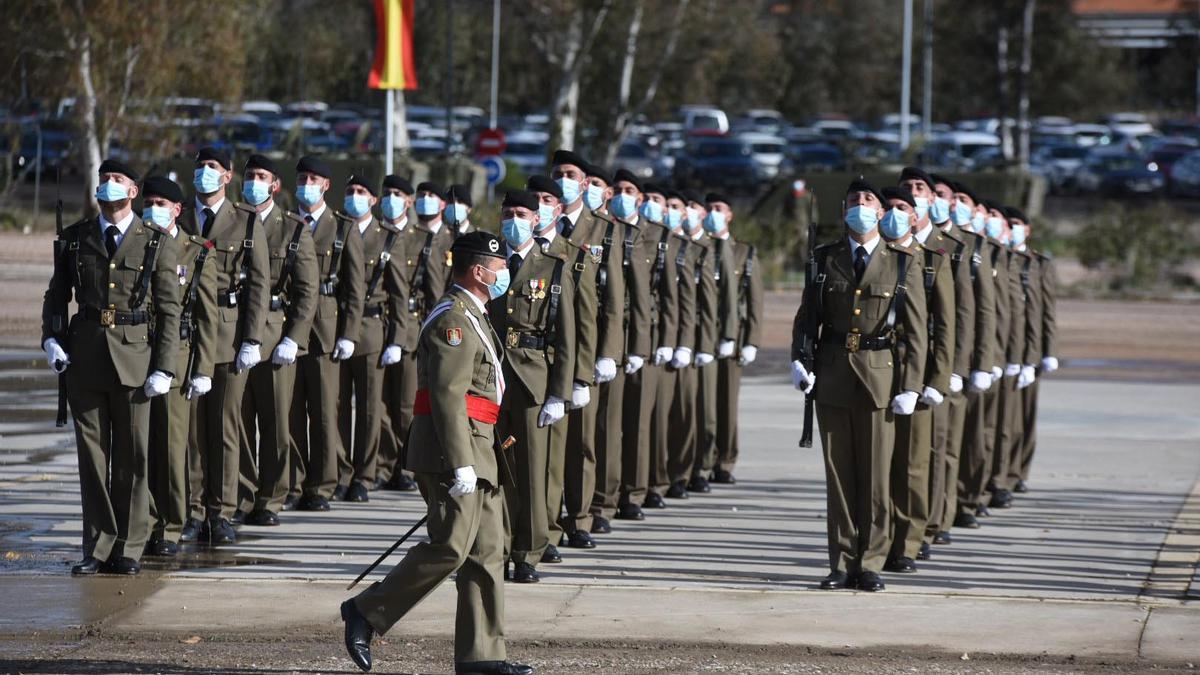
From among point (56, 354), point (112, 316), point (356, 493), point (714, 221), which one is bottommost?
point (356, 493)

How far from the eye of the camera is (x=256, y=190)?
430 inches

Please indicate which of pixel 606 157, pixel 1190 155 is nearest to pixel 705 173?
pixel 606 157

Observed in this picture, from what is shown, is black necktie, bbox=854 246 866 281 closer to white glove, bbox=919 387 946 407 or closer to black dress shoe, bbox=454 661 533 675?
white glove, bbox=919 387 946 407

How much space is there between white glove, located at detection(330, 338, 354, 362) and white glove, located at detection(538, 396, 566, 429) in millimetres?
2551

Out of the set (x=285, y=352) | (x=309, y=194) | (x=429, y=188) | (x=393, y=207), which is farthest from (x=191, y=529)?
(x=429, y=188)

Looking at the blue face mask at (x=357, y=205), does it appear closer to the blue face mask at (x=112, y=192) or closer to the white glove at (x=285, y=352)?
the white glove at (x=285, y=352)

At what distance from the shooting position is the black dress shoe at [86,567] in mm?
9344

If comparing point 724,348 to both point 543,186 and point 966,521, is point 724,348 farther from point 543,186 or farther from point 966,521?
point 543,186

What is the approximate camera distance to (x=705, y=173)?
48781 mm

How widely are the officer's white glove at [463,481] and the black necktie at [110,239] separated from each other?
118 inches

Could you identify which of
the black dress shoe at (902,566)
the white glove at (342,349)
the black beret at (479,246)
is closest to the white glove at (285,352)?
the white glove at (342,349)

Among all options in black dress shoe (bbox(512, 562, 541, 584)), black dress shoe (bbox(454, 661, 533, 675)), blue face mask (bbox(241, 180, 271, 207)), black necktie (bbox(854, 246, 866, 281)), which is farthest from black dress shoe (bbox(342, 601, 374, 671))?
blue face mask (bbox(241, 180, 271, 207))

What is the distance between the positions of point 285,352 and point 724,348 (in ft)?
11.5

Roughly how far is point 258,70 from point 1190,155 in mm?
26112
